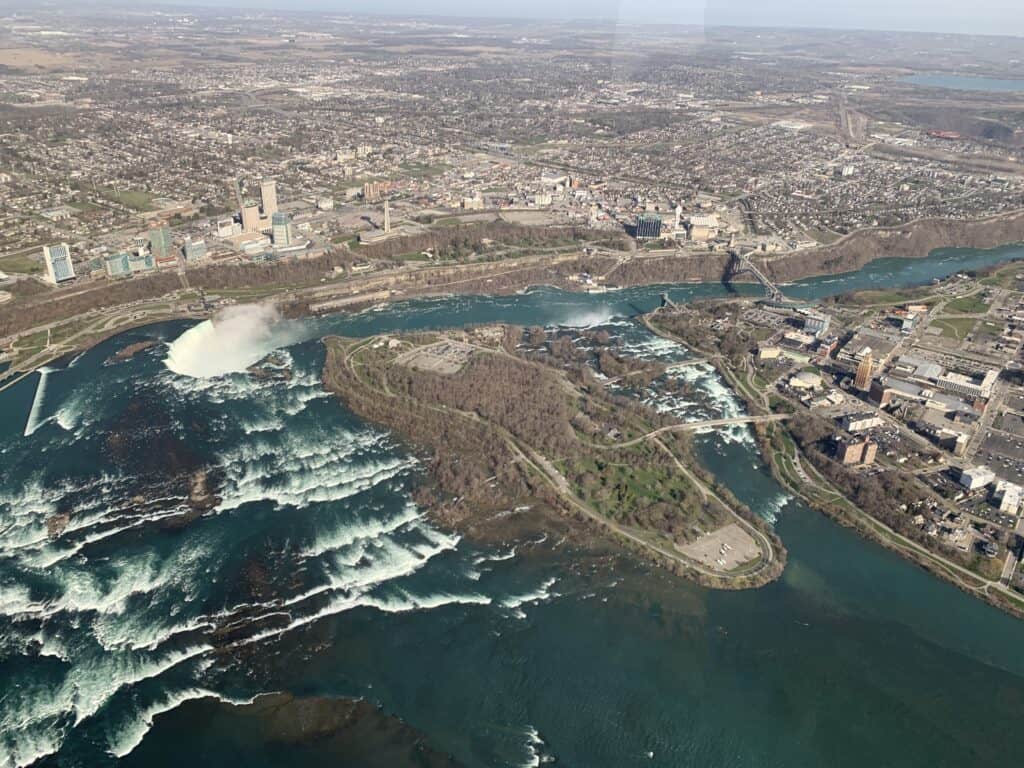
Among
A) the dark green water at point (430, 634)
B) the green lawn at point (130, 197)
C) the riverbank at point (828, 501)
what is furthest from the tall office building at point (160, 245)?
the riverbank at point (828, 501)

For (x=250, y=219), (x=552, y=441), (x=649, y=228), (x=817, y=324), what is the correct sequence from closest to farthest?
(x=552, y=441) < (x=817, y=324) < (x=250, y=219) < (x=649, y=228)

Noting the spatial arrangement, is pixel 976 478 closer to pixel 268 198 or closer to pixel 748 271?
pixel 748 271

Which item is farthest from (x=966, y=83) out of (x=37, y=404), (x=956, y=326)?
(x=37, y=404)

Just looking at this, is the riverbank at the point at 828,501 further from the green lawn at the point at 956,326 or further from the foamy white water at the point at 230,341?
the foamy white water at the point at 230,341

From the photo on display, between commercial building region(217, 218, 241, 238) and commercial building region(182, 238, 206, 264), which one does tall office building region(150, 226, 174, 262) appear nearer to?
commercial building region(182, 238, 206, 264)

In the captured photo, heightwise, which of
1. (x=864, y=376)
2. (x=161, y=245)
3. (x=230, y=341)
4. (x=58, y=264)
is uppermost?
(x=58, y=264)

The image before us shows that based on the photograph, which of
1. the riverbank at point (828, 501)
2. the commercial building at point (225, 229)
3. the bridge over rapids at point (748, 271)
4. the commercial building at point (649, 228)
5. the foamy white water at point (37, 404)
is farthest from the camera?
the commercial building at point (649, 228)

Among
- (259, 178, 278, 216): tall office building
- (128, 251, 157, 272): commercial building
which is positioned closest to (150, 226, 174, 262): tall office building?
(128, 251, 157, 272): commercial building
